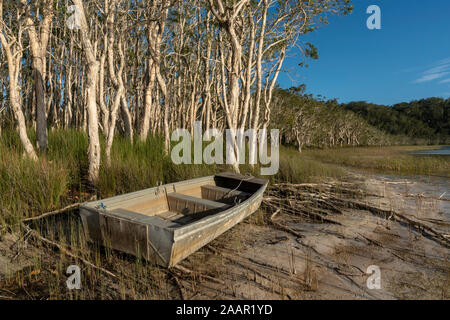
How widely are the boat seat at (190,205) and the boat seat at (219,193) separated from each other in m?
0.99

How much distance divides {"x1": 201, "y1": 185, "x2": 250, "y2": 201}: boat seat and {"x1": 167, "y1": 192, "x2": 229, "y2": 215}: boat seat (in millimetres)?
991

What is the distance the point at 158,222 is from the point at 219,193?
9.46 feet

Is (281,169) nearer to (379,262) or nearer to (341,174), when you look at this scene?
(341,174)

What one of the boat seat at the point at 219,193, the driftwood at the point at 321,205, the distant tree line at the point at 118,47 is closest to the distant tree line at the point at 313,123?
the distant tree line at the point at 118,47

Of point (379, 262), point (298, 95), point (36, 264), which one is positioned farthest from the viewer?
point (298, 95)

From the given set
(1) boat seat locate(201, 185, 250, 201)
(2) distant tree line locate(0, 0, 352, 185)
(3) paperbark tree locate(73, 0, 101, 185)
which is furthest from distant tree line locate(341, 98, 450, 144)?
(3) paperbark tree locate(73, 0, 101, 185)

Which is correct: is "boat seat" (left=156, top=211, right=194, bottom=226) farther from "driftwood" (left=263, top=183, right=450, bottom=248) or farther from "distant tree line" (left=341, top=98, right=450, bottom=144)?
"distant tree line" (left=341, top=98, right=450, bottom=144)

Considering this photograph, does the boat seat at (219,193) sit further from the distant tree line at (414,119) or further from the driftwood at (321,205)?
the distant tree line at (414,119)

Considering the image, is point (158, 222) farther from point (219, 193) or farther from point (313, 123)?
point (313, 123)

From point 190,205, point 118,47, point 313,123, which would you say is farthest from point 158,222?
point 313,123

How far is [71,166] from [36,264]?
370cm

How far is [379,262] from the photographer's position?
3.98 meters

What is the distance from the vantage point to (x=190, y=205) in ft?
17.3
